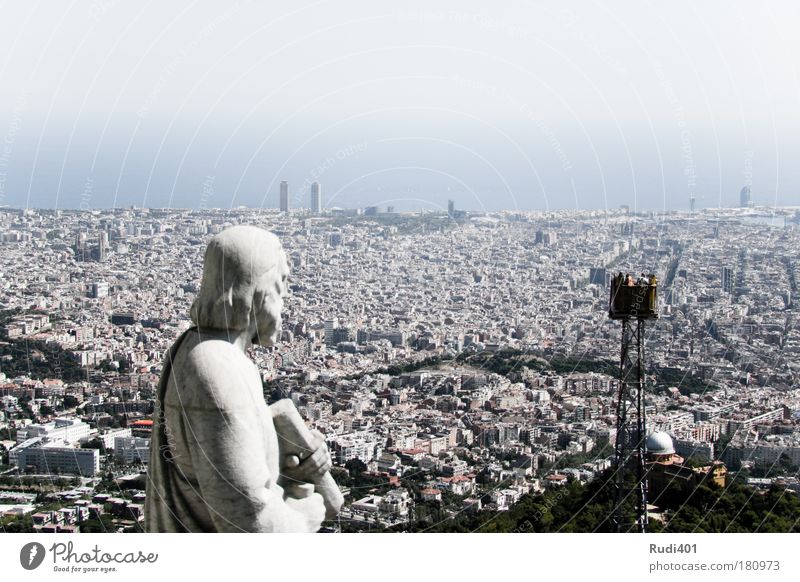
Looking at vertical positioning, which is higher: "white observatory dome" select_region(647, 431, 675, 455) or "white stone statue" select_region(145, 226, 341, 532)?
"white stone statue" select_region(145, 226, 341, 532)

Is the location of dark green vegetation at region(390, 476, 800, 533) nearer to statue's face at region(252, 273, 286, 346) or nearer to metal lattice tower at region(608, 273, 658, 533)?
metal lattice tower at region(608, 273, 658, 533)

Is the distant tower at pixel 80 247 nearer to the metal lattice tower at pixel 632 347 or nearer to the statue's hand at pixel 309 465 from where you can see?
the metal lattice tower at pixel 632 347

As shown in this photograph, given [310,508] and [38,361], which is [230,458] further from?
[38,361]
